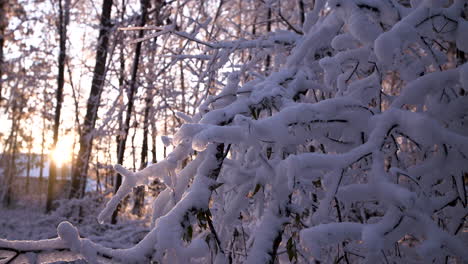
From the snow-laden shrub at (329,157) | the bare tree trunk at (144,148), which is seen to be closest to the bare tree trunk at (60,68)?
the bare tree trunk at (144,148)

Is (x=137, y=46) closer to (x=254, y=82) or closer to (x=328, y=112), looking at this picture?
(x=254, y=82)

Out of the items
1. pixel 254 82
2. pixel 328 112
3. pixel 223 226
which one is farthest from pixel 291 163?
pixel 254 82

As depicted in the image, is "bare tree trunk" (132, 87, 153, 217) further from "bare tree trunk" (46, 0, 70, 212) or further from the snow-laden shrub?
the snow-laden shrub

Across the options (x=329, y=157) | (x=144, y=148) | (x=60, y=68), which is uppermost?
(x=60, y=68)

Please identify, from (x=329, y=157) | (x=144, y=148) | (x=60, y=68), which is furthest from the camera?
(x=60, y=68)

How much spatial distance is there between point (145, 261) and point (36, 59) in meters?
14.9

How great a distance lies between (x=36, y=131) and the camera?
24.8 metres

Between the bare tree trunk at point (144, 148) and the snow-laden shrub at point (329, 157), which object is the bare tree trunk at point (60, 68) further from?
the snow-laden shrub at point (329, 157)

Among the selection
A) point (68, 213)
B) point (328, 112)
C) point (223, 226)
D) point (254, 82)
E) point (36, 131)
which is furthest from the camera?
point (36, 131)

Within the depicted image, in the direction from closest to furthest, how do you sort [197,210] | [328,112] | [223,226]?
[197,210] < [328,112] < [223,226]

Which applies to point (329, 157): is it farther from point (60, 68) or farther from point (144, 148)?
point (60, 68)

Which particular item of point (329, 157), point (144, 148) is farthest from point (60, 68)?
point (329, 157)

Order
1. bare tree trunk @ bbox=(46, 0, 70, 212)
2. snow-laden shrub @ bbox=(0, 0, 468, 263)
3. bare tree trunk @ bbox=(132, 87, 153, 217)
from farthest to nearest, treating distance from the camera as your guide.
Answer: bare tree trunk @ bbox=(46, 0, 70, 212) → bare tree trunk @ bbox=(132, 87, 153, 217) → snow-laden shrub @ bbox=(0, 0, 468, 263)

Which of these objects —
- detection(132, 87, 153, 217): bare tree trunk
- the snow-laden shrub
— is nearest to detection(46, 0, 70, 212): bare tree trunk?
detection(132, 87, 153, 217): bare tree trunk
